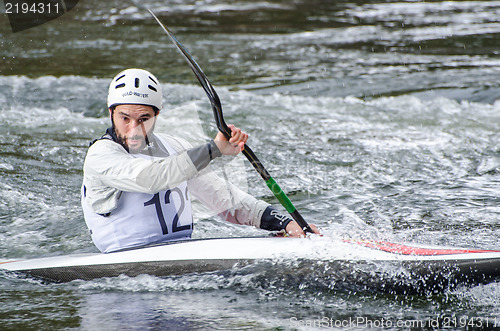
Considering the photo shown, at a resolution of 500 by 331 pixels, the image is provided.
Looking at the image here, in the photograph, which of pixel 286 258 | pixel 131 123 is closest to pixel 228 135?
pixel 131 123

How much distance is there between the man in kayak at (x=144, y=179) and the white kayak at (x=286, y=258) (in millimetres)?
137

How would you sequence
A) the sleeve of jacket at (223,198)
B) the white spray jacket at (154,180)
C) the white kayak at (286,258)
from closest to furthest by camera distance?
the white spray jacket at (154,180) → the white kayak at (286,258) → the sleeve of jacket at (223,198)

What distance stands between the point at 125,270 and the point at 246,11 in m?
13.6

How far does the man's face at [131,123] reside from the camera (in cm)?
385

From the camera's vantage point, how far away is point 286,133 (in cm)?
839

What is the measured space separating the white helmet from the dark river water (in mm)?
609

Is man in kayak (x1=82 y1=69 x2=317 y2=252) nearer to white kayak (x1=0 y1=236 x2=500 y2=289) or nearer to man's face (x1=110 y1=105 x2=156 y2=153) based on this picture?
man's face (x1=110 y1=105 x2=156 y2=153)

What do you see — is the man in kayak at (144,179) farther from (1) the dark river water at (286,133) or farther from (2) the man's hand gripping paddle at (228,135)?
(1) the dark river water at (286,133)

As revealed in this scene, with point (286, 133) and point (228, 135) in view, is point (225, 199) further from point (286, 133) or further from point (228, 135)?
point (286, 133)

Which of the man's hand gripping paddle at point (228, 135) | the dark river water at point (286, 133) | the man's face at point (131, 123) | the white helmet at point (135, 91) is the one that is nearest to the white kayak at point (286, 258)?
the dark river water at point (286, 133)

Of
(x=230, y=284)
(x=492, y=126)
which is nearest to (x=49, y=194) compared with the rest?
(x=230, y=284)

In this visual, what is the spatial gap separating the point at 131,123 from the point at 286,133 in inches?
185

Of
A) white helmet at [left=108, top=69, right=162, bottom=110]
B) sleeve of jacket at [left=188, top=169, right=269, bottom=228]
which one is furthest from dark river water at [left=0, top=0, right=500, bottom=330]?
white helmet at [left=108, top=69, right=162, bottom=110]

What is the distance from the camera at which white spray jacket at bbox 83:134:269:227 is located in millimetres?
3623
